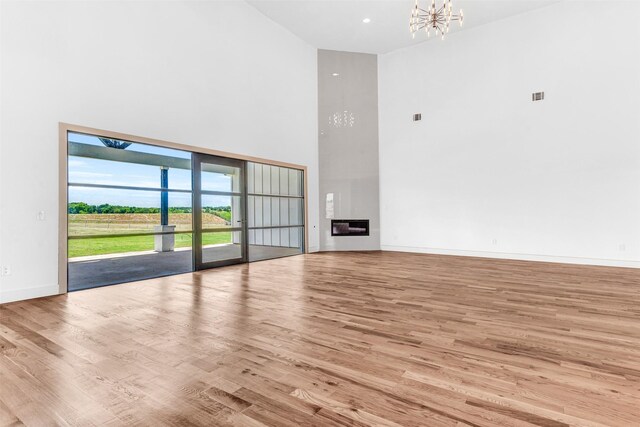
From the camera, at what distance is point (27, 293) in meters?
4.07

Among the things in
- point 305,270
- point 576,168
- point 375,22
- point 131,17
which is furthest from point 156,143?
point 576,168

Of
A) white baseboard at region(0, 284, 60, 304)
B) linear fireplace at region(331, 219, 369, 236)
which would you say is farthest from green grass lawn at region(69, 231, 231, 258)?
linear fireplace at region(331, 219, 369, 236)

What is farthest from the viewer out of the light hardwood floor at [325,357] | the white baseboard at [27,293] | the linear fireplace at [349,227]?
the linear fireplace at [349,227]

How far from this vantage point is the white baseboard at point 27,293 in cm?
391

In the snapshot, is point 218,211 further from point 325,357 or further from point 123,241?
point 123,241

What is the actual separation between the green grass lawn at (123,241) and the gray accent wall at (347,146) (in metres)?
3.39

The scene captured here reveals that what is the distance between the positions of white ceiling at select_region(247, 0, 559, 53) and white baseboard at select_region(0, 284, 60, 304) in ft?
21.8

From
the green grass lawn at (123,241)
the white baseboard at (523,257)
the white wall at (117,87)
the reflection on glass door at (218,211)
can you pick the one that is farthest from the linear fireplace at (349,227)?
the green grass lawn at (123,241)

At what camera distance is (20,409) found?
1.75 meters

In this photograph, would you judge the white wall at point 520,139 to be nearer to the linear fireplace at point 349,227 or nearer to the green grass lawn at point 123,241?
the linear fireplace at point 349,227

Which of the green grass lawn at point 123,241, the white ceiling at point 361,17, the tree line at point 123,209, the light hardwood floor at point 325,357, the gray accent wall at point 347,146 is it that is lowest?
the light hardwood floor at point 325,357

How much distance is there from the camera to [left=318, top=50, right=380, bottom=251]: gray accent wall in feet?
29.7

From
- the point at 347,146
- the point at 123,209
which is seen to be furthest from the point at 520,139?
the point at 123,209

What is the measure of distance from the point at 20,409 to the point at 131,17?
18.1 feet
